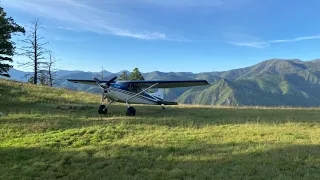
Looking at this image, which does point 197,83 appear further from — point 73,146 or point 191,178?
point 191,178

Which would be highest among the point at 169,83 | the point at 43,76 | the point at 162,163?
the point at 43,76

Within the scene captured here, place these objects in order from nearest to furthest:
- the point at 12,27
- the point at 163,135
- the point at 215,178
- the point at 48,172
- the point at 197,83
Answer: the point at 215,178, the point at 48,172, the point at 163,135, the point at 197,83, the point at 12,27

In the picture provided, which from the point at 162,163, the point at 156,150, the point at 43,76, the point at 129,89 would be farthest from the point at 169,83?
the point at 43,76

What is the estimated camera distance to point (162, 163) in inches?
310

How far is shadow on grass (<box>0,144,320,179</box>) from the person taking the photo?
6.93 m

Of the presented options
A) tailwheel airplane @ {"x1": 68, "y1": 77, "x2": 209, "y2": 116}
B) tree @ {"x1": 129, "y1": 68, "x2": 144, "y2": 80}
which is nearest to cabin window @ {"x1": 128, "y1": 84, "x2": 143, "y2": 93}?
tailwheel airplane @ {"x1": 68, "y1": 77, "x2": 209, "y2": 116}

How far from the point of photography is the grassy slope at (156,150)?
23.3ft

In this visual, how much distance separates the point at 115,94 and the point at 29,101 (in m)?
9.92

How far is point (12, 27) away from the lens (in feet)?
99.5

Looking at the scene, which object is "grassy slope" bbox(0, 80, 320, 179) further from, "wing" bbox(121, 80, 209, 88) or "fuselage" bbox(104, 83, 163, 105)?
"fuselage" bbox(104, 83, 163, 105)

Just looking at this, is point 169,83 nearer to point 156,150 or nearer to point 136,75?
point 156,150

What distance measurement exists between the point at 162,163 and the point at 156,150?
4.35 feet

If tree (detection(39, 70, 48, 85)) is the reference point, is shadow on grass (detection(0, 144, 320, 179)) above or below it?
below

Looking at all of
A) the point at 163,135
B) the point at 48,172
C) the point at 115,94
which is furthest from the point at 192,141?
the point at 115,94
